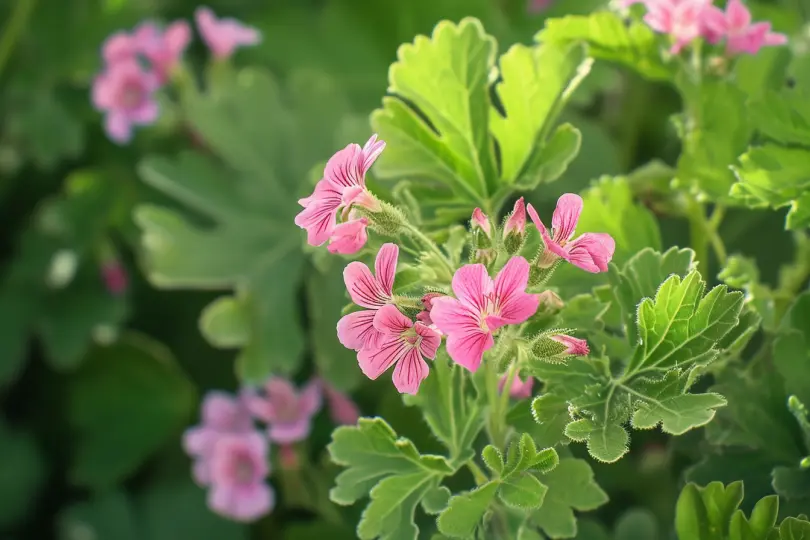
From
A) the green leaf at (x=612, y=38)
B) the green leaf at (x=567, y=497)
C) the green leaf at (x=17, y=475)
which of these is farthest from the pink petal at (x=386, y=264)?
the green leaf at (x=17, y=475)

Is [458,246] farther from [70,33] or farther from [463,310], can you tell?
[70,33]

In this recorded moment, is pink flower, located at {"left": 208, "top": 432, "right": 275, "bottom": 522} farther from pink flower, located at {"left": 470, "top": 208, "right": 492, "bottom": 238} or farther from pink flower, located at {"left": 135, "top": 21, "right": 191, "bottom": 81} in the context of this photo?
pink flower, located at {"left": 470, "top": 208, "right": 492, "bottom": 238}

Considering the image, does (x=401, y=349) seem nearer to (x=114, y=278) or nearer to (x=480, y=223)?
(x=480, y=223)

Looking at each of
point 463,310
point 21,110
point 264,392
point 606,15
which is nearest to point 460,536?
point 463,310

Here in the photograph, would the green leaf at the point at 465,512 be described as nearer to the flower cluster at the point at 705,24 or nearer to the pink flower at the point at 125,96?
the flower cluster at the point at 705,24

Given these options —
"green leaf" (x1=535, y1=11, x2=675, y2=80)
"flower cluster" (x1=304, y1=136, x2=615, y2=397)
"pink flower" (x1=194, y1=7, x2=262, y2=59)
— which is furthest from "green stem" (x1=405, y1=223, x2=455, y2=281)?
"pink flower" (x1=194, y1=7, x2=262, y2=59)

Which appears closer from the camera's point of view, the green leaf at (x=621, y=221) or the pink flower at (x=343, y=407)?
the green leaf at (x=621, y=221)
